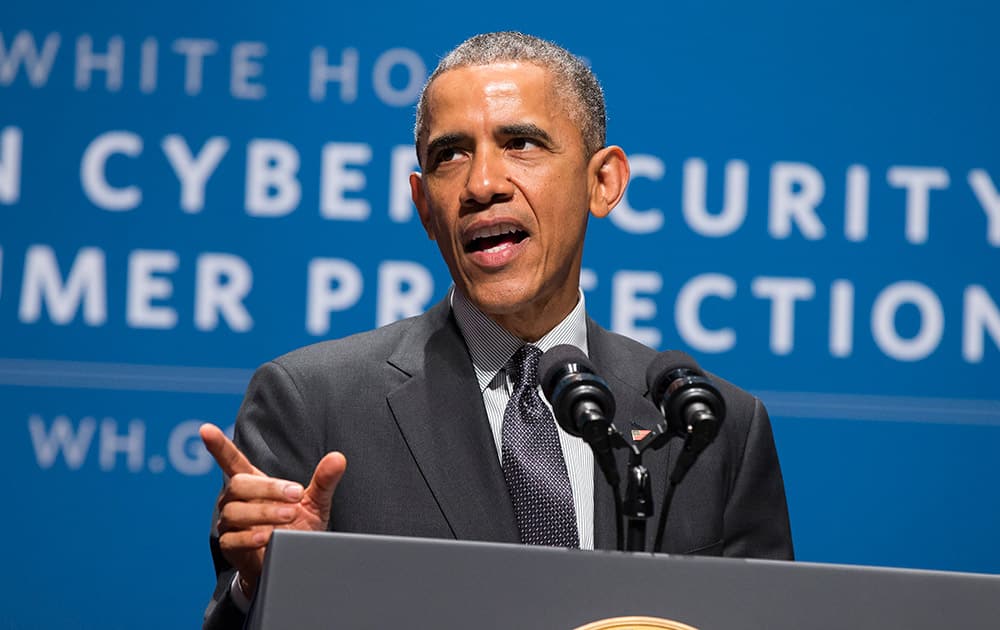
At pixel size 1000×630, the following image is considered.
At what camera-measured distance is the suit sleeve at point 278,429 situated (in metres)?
2.10

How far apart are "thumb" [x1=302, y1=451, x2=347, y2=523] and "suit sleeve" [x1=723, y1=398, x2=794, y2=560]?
80 cm

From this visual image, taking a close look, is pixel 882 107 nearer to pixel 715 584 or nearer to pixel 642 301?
pixel 642 301

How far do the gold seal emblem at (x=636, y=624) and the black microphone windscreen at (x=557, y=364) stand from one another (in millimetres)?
306

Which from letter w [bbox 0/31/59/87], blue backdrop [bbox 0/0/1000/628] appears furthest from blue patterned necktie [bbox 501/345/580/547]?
letter w [bbox 0/31/59/87]

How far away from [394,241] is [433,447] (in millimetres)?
1150

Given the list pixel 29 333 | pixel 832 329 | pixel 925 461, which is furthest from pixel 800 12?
pixel 29 333

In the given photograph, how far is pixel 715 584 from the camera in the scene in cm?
137

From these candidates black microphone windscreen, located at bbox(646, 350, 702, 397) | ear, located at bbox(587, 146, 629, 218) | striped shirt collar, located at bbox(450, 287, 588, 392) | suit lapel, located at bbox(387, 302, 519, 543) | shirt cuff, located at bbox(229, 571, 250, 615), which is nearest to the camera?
black microphone windscreen, located at bbox(646, 350, 702, 397)

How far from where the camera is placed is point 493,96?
7.24ft

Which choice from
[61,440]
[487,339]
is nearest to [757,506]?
[487,339]

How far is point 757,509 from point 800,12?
1557mm

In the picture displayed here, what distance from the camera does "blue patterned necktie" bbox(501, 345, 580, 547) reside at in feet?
6.73

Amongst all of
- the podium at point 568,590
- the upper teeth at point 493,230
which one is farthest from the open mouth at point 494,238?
the podium at point 568,590

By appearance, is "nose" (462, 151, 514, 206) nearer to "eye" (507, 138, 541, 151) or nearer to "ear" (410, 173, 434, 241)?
"eye" (507, 138, 541, 151)
